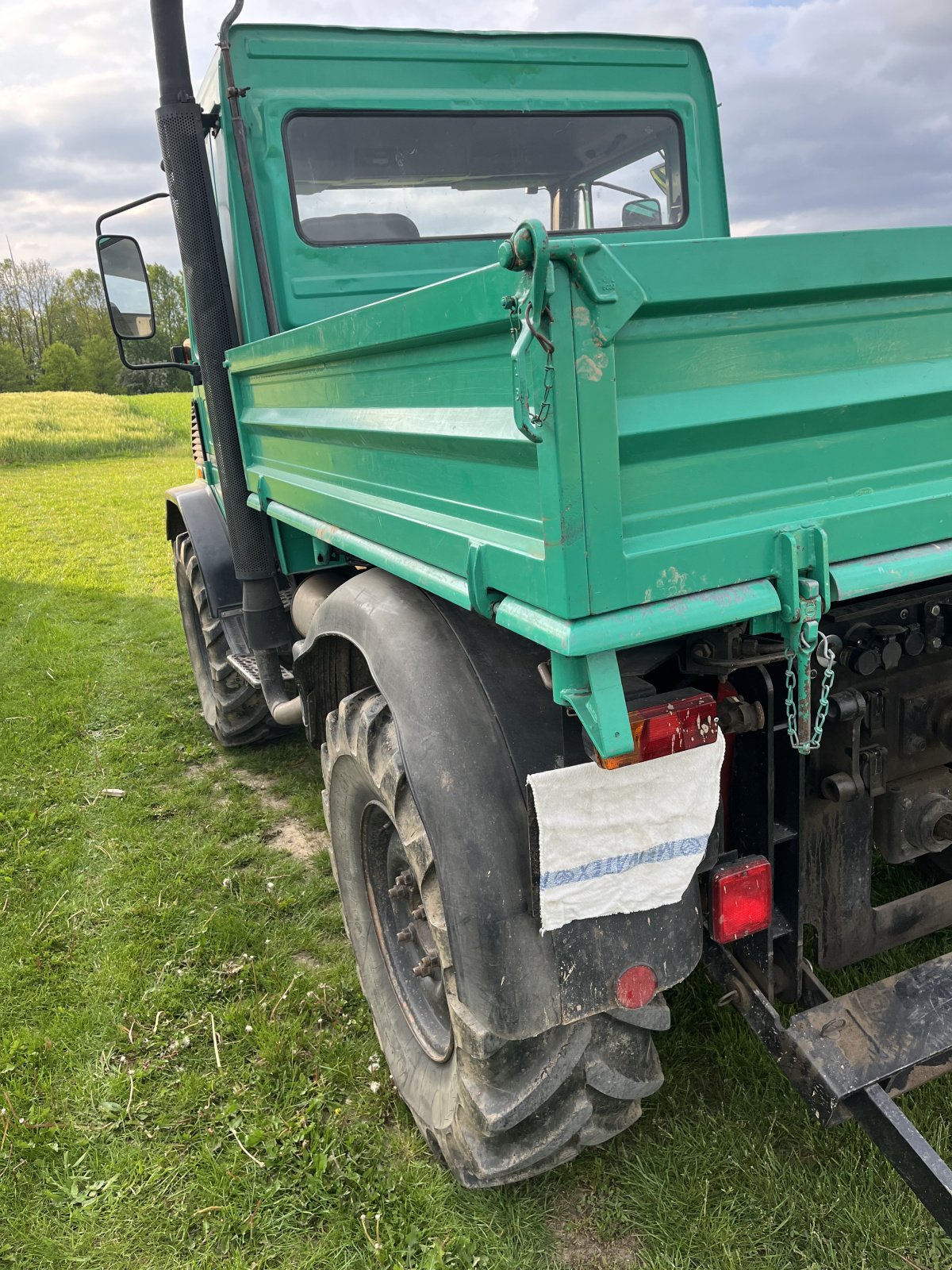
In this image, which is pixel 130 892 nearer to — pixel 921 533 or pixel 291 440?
pixel 291 440

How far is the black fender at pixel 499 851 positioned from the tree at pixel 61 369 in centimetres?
5824

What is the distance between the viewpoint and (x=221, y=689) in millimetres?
4586

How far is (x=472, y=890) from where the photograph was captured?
1.69 m

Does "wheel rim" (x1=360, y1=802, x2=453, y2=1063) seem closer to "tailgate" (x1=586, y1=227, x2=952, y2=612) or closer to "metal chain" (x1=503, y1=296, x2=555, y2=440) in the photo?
"tailgate" (x1=586, y1=227, x2=952, y2=612)

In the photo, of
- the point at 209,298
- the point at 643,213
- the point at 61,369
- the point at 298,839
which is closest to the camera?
the point at 209,298

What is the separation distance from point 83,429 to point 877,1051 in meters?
26.7

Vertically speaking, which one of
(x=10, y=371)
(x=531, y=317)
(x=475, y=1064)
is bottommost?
(x=475, y=1064)

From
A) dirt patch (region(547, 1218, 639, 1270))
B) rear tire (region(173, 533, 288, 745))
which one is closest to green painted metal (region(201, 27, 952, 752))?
dirt patch (region(547, 1218, 639, 1270))

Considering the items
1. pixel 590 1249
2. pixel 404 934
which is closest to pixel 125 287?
pixel 404 934

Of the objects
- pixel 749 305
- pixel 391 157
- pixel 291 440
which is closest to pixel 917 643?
pixel 749 305

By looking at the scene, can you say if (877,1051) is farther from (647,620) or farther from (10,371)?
(10,371)

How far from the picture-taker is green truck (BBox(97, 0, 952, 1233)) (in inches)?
53.7

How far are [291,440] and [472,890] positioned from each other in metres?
1.66

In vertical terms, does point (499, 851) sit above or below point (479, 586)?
below
